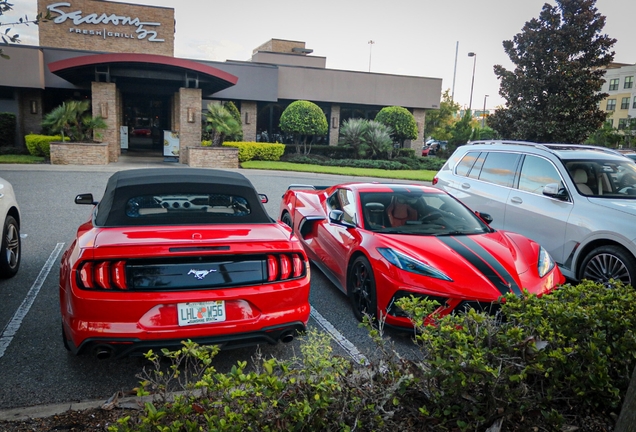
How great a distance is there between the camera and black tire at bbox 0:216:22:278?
611 centimetres

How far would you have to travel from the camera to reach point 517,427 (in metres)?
2.63

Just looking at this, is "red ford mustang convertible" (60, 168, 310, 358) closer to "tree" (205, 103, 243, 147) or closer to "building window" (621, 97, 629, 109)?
"tree" (205, 103, 243, 147)

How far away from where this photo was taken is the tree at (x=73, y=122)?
21.2 metres

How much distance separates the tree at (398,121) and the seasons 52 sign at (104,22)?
14374 millimetres

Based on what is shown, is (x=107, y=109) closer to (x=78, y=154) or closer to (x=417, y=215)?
(x=78, y=154)

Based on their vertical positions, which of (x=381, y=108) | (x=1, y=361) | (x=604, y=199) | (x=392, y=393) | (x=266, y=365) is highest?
(x=381, y=108)

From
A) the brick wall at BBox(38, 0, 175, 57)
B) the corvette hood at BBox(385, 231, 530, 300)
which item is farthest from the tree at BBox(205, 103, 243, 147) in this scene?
the corvette hood at BBox(385, 231, 530, 300)

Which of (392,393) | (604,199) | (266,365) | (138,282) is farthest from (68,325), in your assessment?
(604,199)

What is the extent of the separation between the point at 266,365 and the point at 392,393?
2.17 ft

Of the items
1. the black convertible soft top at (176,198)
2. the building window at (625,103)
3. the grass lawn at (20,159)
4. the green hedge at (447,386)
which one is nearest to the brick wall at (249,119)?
the grass lawn at (20,159)

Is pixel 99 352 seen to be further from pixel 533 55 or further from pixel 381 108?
pixel 381 108

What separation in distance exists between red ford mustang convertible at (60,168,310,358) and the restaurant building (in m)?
19.0

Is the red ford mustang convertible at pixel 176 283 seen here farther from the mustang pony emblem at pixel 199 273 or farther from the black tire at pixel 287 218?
the black tire at pixel 287 218

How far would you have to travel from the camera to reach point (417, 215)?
20.3 ft
